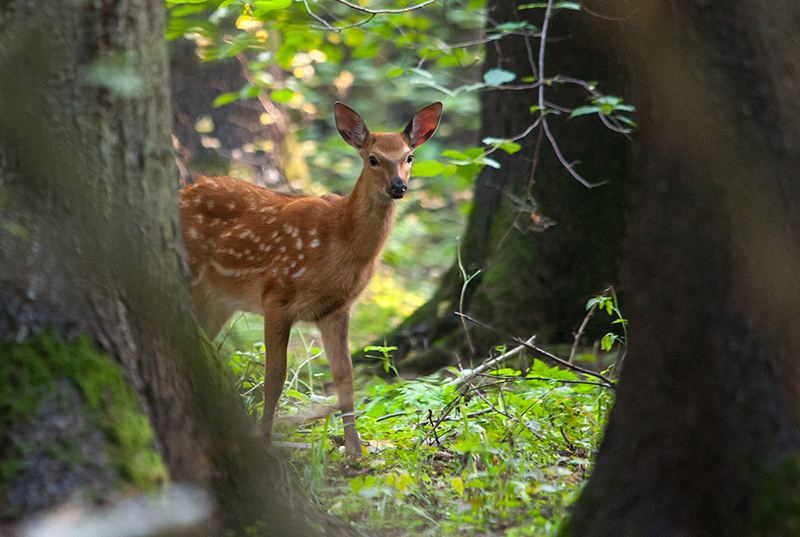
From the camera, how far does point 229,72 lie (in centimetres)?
1002

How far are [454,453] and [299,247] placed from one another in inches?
64.6

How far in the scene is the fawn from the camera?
14.1 feet

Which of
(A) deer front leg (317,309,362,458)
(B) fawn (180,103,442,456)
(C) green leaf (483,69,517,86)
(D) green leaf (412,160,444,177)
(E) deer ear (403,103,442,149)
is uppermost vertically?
(C) green leaf (483,69,517,86)

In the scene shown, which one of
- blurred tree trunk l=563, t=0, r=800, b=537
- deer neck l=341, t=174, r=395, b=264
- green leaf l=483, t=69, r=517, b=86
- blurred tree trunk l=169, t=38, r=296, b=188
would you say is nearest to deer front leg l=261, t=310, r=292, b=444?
deer neck l=341, t=174, r=395, b=264

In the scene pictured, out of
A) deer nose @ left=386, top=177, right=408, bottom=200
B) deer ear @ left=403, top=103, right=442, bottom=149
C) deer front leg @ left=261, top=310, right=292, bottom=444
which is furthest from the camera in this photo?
deer ear @ left=403, top=103, right=442, bottom=149

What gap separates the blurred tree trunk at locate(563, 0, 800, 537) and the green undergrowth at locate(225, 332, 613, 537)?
2.06 feet

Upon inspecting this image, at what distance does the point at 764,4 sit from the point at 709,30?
0.54 ft

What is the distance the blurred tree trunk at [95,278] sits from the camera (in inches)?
76.5

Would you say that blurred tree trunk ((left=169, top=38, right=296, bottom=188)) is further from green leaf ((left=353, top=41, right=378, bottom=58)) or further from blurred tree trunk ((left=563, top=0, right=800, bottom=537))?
blurred tree trunk ((left=563, top=0, right=800, bottom=537))

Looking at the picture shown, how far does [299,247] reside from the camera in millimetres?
4434

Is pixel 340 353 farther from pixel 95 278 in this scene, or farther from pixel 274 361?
pixel 95 278

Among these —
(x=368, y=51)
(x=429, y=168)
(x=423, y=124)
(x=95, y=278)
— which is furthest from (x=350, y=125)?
(x=95, y=278)

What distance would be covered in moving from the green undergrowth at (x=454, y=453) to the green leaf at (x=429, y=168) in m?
1.11

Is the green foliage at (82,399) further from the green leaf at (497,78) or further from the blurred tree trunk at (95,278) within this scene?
the green leaf at (497,78)
